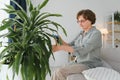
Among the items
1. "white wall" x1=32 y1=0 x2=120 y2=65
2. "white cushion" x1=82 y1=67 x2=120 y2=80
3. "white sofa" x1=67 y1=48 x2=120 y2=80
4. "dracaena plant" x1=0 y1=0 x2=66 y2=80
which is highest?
"white wall" x1=32 y1=0 x2=120 y2=65

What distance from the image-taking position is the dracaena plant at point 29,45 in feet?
4.87

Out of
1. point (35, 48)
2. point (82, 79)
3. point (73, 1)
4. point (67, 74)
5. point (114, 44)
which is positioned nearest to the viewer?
point (35, 48)

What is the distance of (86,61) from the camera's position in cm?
223

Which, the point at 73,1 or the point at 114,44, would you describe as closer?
the point at 73,1

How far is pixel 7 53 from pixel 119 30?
496 cm

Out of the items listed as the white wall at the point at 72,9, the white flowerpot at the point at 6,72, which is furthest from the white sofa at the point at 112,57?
the white wall at the point at 72,9

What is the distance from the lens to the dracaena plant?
1.48m

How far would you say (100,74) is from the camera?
1961 mm

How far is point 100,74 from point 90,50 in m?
0.32

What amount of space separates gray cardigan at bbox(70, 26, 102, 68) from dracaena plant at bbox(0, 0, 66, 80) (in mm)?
664

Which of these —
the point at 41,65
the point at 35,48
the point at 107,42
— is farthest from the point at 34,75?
the point at 107,42

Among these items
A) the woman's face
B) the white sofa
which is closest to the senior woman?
the woman's face

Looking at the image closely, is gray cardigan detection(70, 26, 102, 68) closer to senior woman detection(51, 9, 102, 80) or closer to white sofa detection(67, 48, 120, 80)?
→ senior woman detection(51, 9, 102, 80)

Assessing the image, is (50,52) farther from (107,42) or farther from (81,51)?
(107,42)
